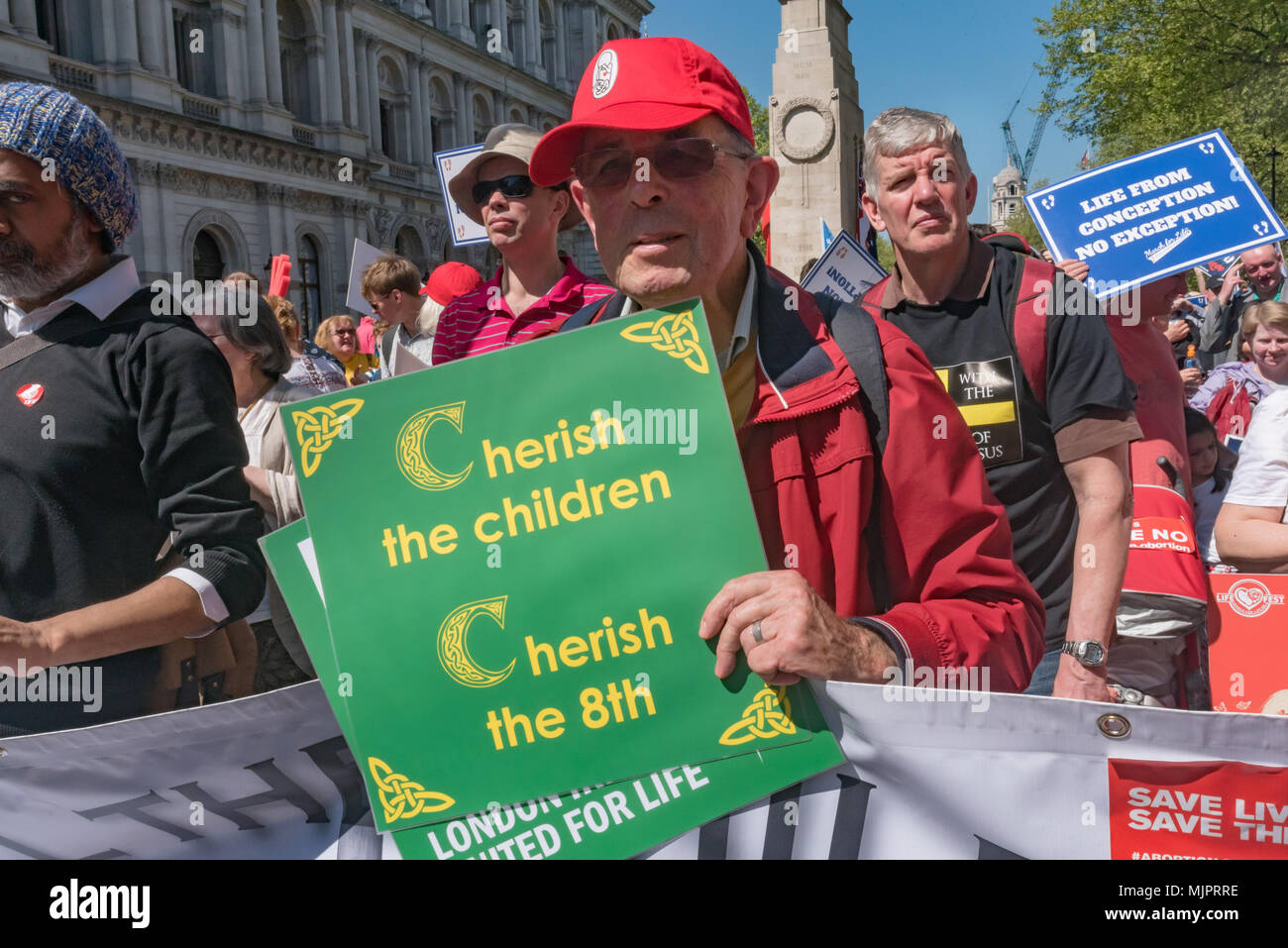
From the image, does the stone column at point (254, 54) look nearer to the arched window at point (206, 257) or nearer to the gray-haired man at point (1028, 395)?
the arched window at point (206, 257)

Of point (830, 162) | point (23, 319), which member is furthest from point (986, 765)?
point (830, 162)

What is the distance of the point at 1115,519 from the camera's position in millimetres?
2770

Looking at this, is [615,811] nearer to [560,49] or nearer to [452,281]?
[452,281]

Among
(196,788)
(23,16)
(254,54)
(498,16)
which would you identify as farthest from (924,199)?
(498,16)

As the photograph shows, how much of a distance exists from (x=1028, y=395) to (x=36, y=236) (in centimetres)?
231

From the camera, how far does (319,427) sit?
160 centimetres

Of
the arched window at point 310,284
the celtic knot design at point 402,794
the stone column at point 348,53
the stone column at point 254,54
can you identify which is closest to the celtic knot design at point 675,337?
the celtic knot design at point 402,794

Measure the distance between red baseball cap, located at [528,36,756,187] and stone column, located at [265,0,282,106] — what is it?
35593 mm

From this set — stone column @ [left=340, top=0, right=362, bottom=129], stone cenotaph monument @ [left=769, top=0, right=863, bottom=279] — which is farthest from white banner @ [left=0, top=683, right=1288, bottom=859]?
stone column @ [left=340, top=0, right=362, bottom=129]

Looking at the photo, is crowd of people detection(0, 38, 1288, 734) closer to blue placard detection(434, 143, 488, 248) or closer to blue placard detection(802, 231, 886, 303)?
blue placard detection(802, 231, 886, 303)

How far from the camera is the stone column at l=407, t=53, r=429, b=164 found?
4209cm

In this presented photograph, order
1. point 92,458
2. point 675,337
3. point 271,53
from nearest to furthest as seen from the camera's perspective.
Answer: point 675,337
point 92,458
point 271,53

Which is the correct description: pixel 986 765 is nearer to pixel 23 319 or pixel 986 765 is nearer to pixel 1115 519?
pixel 1115 519
